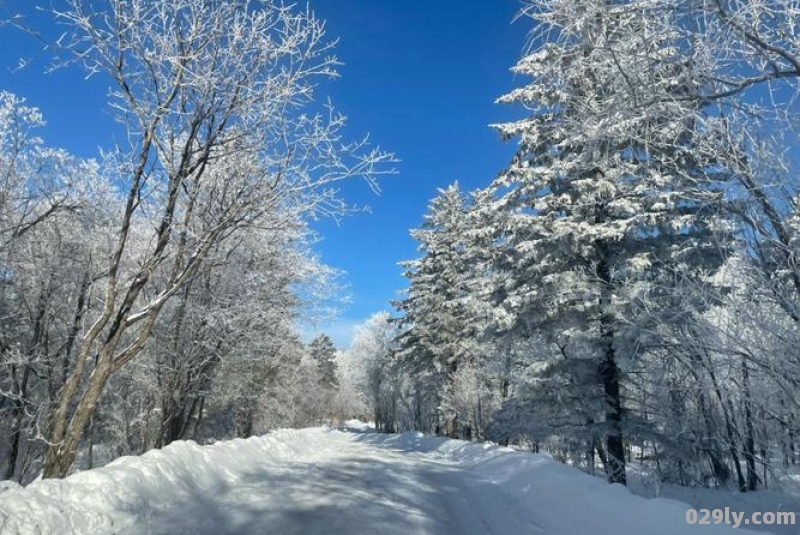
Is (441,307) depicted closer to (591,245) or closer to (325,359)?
(591,245)

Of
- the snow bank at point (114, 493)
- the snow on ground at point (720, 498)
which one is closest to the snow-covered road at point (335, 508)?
the snow bank at point (114, 493)

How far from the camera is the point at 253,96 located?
19.2ft

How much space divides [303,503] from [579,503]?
3.69 meters

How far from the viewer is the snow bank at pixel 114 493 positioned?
143 inches

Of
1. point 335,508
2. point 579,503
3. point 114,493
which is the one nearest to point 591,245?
point 579,503

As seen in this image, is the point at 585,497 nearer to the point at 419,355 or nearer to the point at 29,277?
the point at 29,277

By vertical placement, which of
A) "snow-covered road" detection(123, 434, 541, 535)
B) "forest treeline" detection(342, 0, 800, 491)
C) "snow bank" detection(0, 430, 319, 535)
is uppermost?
"forest treeline" detection(342, 0, 800, 491)

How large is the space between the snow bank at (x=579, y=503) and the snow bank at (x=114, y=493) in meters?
4.55

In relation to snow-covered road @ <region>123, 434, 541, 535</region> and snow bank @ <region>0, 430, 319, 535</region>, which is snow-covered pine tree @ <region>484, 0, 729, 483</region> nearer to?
snow-covered road @ <region>123, 434, 541, 535</region>

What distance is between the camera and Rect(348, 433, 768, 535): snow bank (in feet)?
15.3

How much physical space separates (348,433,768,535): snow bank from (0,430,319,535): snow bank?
455cm

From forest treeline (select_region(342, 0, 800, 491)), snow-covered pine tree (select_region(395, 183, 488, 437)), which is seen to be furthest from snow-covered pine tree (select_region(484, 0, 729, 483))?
snow-covered pine tree (select_region(395, 183, 488, 437))

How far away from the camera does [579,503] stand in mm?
6090

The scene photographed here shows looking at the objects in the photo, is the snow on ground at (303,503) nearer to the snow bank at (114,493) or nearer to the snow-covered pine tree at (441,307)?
the snow bank at (114,493)
